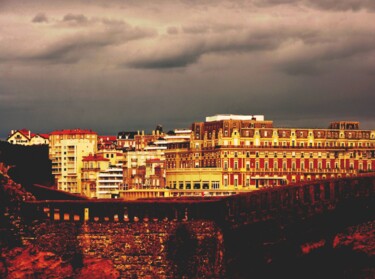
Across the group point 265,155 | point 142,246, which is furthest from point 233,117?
point 142,246

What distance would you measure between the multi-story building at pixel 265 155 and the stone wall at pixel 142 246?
345 feet

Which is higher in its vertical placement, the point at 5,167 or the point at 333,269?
the point at 5,167

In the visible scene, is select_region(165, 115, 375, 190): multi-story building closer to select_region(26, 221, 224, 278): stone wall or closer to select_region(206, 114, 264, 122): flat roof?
select_region(206, 114, 264, 122): flat roof

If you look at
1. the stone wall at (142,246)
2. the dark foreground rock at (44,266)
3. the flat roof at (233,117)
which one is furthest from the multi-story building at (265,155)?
the dark foreground rock at (44,266)

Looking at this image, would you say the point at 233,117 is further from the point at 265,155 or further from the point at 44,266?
the point at 44,266

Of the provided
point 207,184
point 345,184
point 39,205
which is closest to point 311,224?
point 345,184

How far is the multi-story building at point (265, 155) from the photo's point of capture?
520ft

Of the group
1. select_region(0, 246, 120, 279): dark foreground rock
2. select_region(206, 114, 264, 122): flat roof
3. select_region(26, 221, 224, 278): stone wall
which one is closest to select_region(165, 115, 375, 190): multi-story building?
select_region(206, 114, 264, 122): flat roof

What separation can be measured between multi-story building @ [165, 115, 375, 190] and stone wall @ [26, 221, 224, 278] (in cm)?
10503

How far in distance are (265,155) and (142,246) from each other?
11325 cm

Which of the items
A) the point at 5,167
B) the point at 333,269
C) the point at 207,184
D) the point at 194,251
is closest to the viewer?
the point at 333,269

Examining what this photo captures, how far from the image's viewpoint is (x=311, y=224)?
4716 cm

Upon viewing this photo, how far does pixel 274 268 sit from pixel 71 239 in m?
7.10

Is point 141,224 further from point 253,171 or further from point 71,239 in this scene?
point 253,171
